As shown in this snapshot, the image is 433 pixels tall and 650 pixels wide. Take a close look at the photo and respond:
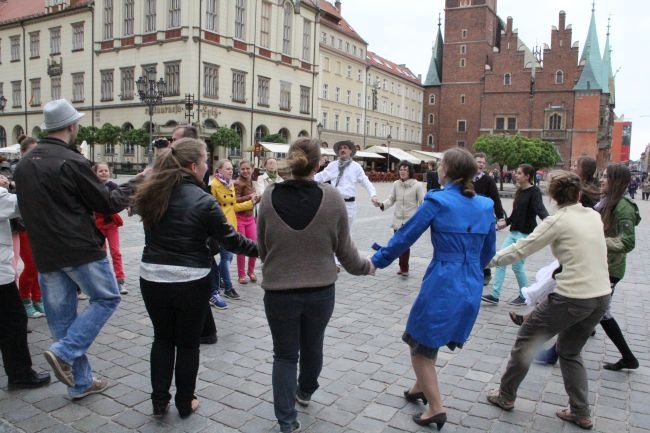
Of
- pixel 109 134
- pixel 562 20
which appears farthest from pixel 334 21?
pixel 109 134

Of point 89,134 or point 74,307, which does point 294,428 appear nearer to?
point 74,307

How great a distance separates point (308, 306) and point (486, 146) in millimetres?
45455

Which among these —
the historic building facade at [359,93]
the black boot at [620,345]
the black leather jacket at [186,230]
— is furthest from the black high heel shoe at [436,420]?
the historic building facade at [359,93]

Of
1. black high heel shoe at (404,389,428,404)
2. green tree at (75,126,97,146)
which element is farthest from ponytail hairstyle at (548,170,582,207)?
green tree at (75,126,97,146)

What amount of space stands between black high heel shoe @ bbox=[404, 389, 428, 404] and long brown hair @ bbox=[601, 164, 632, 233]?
2235 mm

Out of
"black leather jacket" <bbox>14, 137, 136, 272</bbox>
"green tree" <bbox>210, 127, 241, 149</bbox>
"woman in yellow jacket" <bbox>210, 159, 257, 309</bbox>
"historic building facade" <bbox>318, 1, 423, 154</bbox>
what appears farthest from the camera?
"historic building facade" <bbox>318, 1, 423, 154</bbox>

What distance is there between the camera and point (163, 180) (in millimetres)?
3363

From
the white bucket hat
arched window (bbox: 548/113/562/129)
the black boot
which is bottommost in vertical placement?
the black boot

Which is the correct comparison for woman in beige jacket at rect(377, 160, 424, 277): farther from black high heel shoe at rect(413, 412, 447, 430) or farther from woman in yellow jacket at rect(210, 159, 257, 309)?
black high heel shoe at rect(413, 412, 447, 430)

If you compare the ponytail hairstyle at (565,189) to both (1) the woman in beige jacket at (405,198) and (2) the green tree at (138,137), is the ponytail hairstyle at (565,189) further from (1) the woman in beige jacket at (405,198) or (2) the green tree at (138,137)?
(2) the green tree at (138,137)

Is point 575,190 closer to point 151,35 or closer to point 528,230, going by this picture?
point 528,230

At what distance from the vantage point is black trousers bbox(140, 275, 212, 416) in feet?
11.2

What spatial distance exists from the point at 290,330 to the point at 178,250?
34.3 inches

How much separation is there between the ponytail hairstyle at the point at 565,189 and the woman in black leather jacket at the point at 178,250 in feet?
7.09
